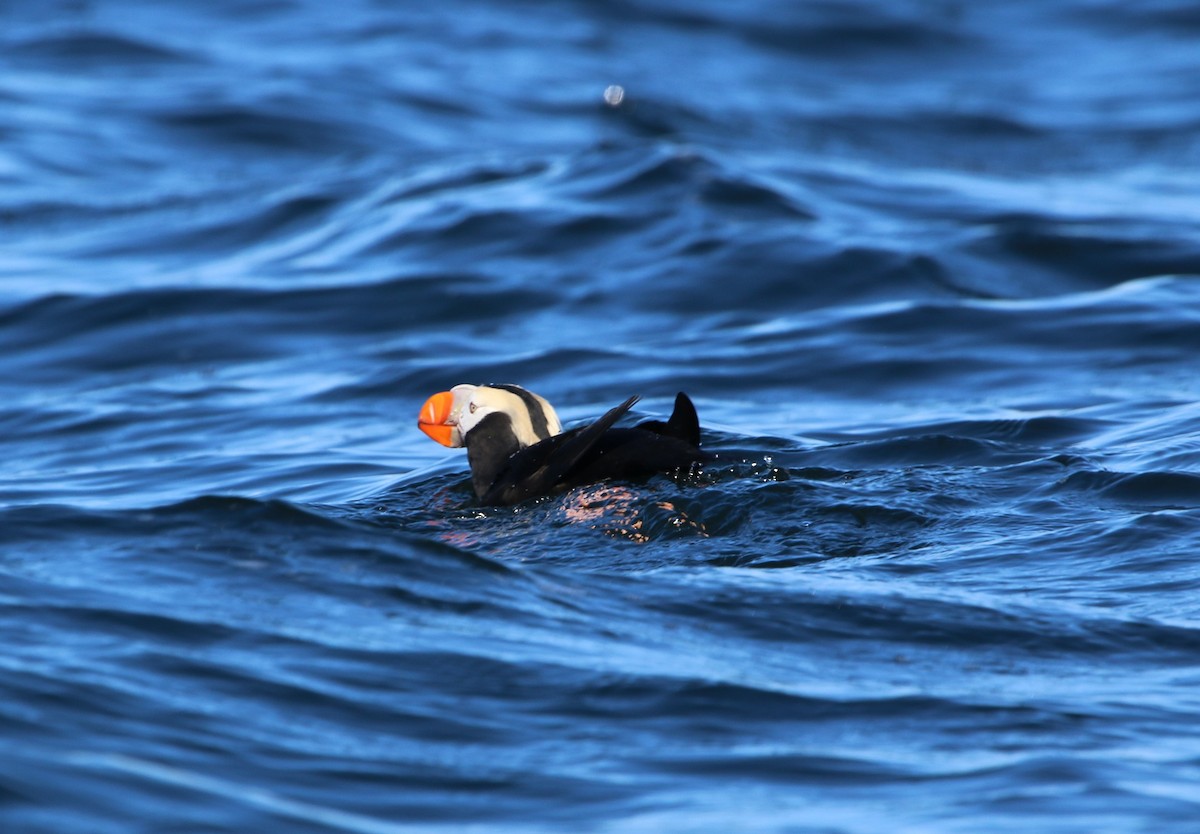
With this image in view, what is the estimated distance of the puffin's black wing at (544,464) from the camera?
5969mm

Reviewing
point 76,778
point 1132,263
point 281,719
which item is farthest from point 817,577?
point 1132,263

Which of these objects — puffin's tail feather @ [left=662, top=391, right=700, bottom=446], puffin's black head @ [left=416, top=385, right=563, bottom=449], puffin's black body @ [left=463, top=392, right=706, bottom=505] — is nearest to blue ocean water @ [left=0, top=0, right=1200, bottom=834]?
puffin's black body @ [left=463, top=392, right=706, bottom=505]

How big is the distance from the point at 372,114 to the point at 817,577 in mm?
14553

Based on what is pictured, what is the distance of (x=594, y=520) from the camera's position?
5934 millimetres

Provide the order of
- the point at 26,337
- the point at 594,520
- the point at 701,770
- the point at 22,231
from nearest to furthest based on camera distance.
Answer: the point at 701,770
the point at 594,520
the point at 26,337
the point at 22,231

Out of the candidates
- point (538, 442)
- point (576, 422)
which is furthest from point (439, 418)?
point (576, 422)

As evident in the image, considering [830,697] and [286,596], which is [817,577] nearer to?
[830,697]

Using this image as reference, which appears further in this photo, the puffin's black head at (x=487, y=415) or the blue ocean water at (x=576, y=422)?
the puffin's black head at (x=487, y=415)

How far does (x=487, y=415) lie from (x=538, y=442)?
0.27 m

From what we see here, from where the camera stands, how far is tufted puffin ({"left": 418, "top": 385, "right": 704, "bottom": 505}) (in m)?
6.07

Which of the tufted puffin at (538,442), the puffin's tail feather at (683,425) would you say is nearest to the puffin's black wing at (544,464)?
the tufted puffin at (538,442)

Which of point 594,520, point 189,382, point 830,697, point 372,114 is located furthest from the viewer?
point 372,114

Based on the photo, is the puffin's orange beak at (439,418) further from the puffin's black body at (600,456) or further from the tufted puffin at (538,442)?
the puffin's black body at (600,456)

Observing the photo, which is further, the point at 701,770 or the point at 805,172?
the point at 805,172
